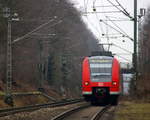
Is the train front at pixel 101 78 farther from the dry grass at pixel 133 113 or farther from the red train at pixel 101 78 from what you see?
the dry grass at pixel 133 113

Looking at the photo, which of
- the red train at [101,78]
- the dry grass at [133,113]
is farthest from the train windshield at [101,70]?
the dry grass at [133,113]

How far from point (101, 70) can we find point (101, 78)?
665 mm

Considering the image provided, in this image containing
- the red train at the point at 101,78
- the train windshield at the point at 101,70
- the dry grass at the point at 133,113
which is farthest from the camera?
the train windshield at the point at 101,70

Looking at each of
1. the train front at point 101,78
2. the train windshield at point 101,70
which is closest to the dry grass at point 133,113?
the train front at point 101,78

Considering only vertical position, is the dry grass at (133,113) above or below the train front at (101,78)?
below

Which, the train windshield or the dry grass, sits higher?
the train windshield

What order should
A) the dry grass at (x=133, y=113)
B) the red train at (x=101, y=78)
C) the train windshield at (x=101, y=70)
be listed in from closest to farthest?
the dry grass at (x=133, y=113) < the red train at (x=101, y=78) < the train windshield at (x=101, y=70)

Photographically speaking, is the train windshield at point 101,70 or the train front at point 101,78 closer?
the train front at point 101,78

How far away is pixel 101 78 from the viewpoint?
98.6 feet

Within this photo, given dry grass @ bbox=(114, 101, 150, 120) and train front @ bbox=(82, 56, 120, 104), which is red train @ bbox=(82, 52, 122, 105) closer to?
train front @ bbox=(82, 56, 120, 104)

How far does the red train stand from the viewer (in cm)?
2977

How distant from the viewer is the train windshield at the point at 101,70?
98.4 feet

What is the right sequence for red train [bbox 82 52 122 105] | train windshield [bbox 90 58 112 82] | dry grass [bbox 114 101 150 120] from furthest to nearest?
train windshield [bbox 90 58 112 82] < red train [bbox 82 52 122 105] < dry grass [bbox 114 101 150 120]

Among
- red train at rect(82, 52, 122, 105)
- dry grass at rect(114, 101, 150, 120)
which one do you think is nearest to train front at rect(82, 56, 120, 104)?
red train at rect(82, 52, 122, 105)
